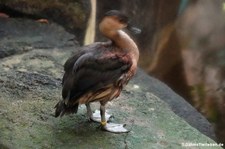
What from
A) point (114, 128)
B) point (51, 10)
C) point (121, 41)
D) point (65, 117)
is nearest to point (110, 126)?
point (114, 128)

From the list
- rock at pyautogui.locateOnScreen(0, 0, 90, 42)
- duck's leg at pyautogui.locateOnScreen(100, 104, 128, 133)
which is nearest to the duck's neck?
duck's leg at pyautogui.locateOnScreen(100, 104, 128, 133)

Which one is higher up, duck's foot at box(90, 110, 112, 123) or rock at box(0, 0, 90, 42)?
rock at box(0, 0, 90, 42)

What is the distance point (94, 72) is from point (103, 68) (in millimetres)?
40

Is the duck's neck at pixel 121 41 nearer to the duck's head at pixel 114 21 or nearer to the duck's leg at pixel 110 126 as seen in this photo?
the duck's head at pixel 114 21

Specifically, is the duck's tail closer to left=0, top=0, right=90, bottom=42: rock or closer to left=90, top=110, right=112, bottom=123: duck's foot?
left=90, top=110, right=112, bottom=123: duck's foot

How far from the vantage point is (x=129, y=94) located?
2.52m

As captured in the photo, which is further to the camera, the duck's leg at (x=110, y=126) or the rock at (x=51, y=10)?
the rock at (x=51, y=10)

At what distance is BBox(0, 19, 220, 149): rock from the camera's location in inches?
80.7

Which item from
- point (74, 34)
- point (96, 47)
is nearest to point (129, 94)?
point (96, 47)

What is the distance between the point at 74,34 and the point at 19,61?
695mm

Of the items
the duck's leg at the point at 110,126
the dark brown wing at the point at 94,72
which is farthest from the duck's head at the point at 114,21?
the duck's leg at the point at 110,126

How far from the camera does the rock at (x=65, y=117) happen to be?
6.72 ft

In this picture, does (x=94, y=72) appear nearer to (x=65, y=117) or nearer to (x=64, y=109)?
(x=64, y=109)

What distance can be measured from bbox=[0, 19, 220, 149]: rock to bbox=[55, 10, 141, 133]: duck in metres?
0.13
